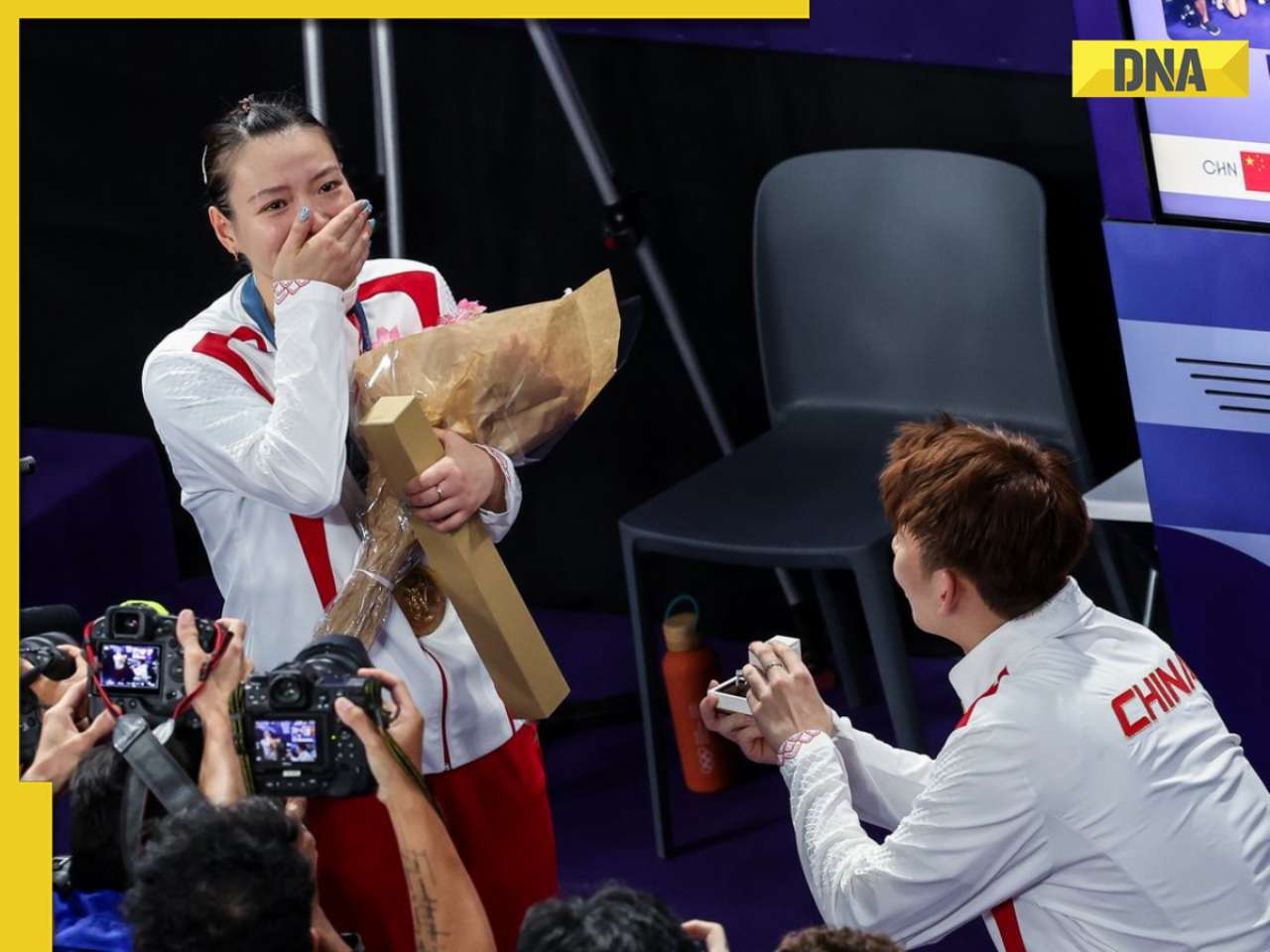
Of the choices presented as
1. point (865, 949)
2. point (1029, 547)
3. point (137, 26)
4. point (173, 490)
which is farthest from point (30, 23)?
point (865, 949)

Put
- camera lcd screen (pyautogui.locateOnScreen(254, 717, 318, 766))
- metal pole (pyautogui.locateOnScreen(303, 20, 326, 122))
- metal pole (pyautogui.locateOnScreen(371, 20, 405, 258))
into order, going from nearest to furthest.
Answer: camera lcd screen (pyautogui.locateOnScreen(254, 717, 318, 766)) < metal pole (pyautogui.locateOnScreen(303, 20, 326, 122)) < metal pole (pyautogui.locateOnScreen(371, 20, 405, 258))

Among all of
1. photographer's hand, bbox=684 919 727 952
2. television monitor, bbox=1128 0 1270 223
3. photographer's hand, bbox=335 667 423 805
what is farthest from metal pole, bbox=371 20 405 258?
photographer's hand, bbox=684 919 727 952

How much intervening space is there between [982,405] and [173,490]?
2.15 meters

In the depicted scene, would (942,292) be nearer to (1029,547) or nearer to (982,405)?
(982,405)

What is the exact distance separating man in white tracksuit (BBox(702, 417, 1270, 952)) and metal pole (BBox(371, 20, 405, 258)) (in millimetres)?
1751

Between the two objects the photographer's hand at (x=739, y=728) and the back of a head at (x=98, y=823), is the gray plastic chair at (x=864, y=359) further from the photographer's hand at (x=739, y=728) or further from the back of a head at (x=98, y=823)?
the back of a head at (x=98, y=823)

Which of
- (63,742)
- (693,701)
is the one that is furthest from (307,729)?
(693,701)

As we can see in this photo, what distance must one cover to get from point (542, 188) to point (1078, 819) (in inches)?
104

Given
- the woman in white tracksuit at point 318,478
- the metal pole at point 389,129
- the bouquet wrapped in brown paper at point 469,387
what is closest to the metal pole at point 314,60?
the metal pole at point 389,129

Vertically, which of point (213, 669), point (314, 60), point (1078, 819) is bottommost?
point (1078, 819)

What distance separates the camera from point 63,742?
2.11 metres

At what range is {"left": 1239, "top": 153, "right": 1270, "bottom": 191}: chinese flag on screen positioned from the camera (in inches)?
123

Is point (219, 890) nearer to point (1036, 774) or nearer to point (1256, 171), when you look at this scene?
point (1036, 774)

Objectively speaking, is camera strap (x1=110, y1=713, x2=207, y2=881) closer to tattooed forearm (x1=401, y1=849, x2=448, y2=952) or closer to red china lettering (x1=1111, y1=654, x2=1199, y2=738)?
tattooed forearm (x1=401, y1=849, x2=448, y2=952)
